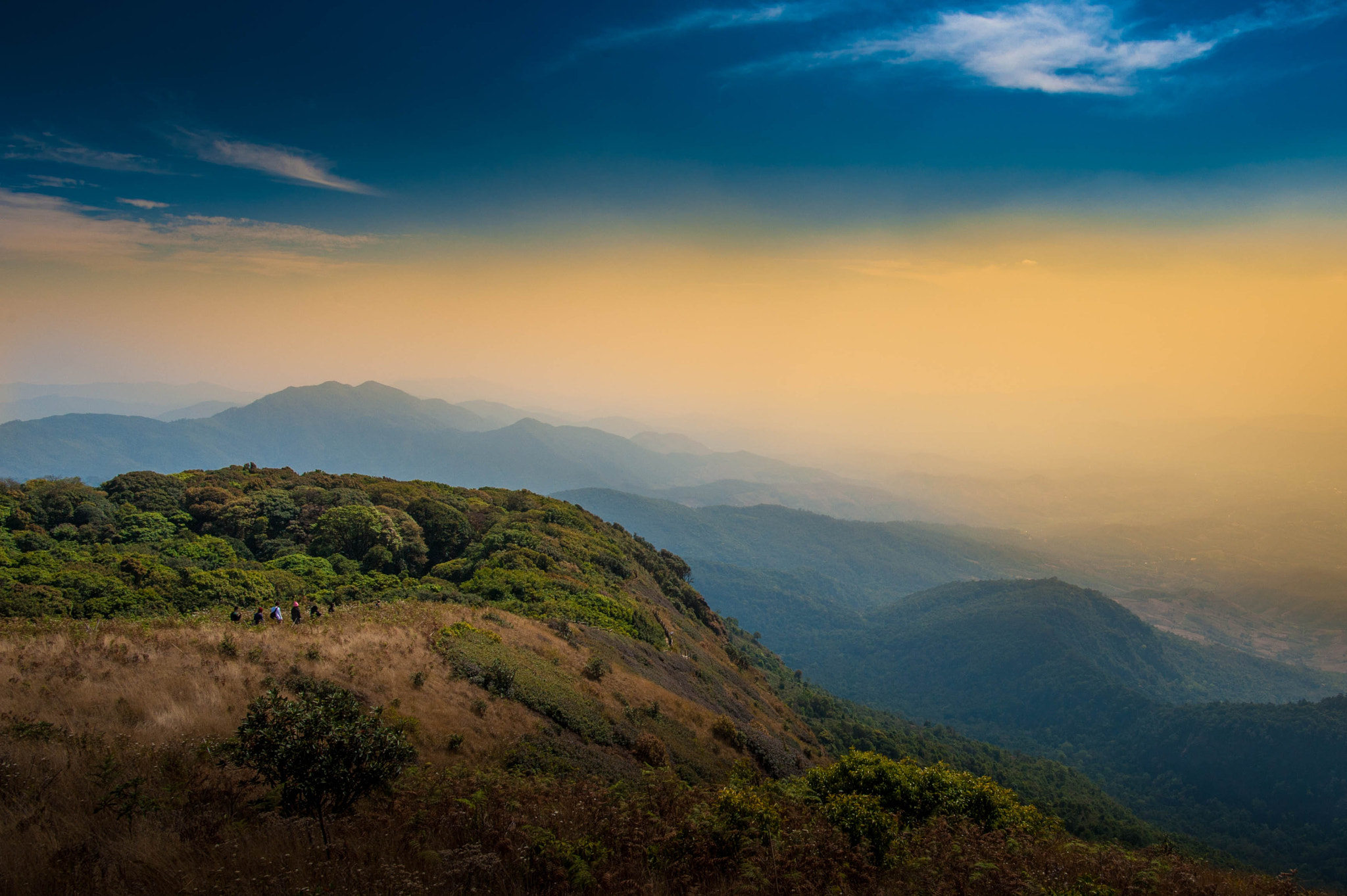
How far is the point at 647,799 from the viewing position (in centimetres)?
1166

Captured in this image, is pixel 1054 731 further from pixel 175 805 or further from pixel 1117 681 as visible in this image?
pixel 175 805

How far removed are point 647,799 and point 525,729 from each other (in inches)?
372

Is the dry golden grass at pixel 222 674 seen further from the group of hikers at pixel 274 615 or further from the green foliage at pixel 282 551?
the green foliage at pixel 282 551

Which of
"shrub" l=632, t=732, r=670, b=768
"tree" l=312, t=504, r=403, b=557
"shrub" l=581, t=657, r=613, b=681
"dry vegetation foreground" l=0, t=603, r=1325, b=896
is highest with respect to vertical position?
"dry vegetation foreground" l=0, t=603, r=1325, b=896

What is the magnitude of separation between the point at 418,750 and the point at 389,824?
6.85 metres

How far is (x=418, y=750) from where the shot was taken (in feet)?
51.8

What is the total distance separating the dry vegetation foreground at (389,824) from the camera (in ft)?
26.7

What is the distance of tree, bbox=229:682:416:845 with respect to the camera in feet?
26.6

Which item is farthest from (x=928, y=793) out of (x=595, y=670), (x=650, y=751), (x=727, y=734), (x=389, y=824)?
(x=595, y=670)

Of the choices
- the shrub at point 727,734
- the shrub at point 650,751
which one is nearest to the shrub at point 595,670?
the shrub at point 650,751

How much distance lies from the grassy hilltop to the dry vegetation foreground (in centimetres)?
6

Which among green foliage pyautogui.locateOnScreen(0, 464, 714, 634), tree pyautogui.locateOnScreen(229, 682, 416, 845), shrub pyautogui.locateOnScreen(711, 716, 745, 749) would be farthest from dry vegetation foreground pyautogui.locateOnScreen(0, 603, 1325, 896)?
shrub pyautogui.locateOnScreen(711, 716, 745, 749)

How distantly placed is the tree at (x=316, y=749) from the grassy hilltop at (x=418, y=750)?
587 millimetres

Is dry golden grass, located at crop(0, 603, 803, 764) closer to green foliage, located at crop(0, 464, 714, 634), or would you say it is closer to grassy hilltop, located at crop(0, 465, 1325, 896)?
grassy hilltop, located at crop(0, 465, 1325, 896)
